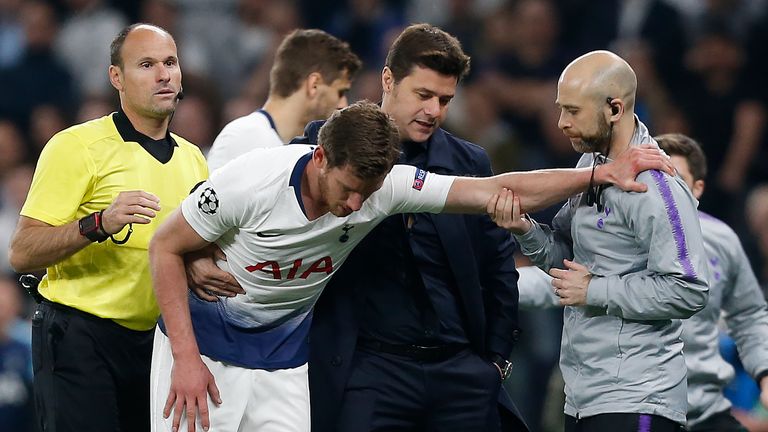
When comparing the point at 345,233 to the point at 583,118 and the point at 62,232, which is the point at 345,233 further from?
the point at 62,232

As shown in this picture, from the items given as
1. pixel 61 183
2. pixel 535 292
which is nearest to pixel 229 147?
pixel 61 183

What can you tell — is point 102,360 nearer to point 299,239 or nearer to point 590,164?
point 299,239

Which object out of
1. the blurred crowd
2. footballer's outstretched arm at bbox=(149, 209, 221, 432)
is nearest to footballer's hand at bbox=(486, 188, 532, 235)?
footballer's outstretched arm at bbox=(149, 209, 221, 432)

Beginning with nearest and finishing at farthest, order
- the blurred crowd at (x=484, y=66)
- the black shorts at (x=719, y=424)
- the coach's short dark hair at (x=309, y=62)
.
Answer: the black shorts at (x=719, y=424)
the coach's short dark hair at (x=309, y=62)
the blurred crowd at (x=484, y=66)

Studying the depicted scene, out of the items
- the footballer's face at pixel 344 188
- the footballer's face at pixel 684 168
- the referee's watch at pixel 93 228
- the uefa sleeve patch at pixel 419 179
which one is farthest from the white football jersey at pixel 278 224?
the footballer's face at pixel 684 168

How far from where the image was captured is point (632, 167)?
4340 mm

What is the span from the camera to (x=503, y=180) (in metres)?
4.59

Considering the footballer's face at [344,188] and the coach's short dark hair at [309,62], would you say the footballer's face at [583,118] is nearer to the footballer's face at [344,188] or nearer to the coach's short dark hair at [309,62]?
the footballer's face at [344,188]

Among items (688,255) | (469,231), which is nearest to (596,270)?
(688,255)

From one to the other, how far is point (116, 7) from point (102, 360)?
22.9 feet

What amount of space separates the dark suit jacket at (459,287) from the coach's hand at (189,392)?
2.00 ft

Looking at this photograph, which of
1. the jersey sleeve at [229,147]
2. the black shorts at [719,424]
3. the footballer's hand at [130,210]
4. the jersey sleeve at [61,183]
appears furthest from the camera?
the jersey sleeve at [229,147]

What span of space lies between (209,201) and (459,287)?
46.0 inches

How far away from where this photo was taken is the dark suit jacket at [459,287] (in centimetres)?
496
